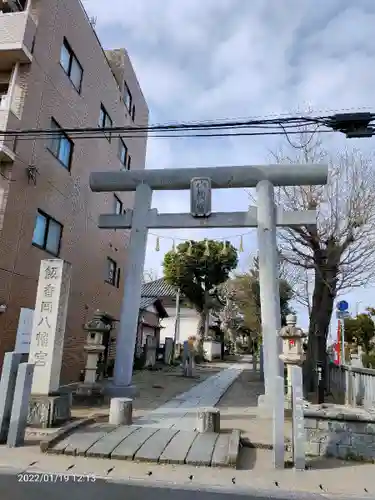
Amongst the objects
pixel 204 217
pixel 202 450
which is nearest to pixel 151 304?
pixel 204 217

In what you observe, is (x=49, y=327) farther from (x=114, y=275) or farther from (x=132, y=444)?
(x=114, y=275)

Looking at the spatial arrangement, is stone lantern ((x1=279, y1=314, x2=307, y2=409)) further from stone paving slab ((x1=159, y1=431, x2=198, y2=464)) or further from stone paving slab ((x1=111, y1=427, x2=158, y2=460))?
stone paving slab ((x1=111, y1=427, x2=158, y2=460))

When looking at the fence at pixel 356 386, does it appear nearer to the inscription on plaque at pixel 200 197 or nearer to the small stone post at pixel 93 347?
the inscription on plaque at pixel 200 197

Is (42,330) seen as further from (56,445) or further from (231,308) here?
(231,308)

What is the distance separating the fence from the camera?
29.1 ft

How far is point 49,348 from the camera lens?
→ 8398 mm

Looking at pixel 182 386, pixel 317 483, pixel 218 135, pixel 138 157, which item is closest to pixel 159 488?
pixel 317 483

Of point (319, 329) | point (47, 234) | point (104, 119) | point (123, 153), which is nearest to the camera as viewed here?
point (47, 234)

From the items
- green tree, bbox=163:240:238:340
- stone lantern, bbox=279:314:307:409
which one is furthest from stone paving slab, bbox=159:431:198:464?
green tree, bbox=163:240:238:340

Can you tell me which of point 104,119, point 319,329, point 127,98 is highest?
point 127,98

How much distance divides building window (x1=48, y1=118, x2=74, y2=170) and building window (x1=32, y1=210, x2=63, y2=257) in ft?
7.76

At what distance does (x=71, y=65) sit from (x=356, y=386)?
14.9 meters
